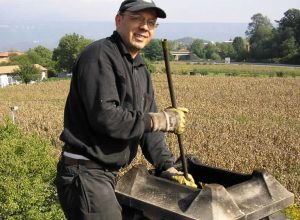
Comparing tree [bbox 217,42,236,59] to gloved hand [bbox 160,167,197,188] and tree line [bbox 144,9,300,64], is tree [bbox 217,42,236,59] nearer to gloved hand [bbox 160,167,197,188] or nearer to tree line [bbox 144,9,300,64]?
tree line [bbox 144,9,300,64]

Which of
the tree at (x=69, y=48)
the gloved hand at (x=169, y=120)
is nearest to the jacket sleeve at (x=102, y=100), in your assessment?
the gloved hand at (x=169, y=120)

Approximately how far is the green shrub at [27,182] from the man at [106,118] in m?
2.70

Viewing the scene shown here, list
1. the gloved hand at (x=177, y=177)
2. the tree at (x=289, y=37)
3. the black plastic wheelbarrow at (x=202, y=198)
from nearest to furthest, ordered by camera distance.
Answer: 1. the black plastic wheelbarrow at (x=202, y=198)
2. the gloved hand at (x=177, y=177)
3. the tree at (x=289, y=37)

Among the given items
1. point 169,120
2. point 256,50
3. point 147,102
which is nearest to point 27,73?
point 256,50

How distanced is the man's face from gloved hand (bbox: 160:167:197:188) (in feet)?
2.93

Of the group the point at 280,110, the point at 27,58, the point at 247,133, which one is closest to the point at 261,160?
the point at 247,133

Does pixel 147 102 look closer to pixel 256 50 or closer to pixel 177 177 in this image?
pixel 177 177

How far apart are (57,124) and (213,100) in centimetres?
1240

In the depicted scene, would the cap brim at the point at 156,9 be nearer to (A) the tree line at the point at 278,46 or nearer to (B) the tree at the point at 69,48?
(A) the tree line at the point at 278,46

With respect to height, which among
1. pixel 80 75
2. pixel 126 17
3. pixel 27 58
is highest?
pixel 126 17

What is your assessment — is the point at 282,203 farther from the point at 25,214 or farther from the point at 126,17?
the point at 25,214

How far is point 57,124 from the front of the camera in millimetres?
15945

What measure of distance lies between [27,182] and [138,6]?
11.4ft

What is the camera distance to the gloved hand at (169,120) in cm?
279
